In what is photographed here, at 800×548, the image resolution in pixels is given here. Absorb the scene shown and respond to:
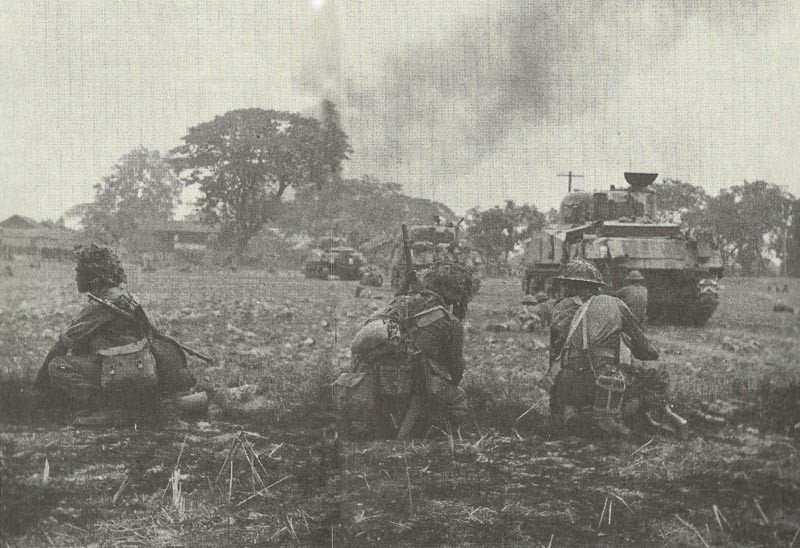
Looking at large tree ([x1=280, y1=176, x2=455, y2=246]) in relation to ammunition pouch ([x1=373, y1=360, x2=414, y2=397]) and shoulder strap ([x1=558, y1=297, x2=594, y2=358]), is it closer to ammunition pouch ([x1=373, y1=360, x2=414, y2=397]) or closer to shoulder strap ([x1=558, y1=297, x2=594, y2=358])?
ammunition pouch ([x1=373, y1=360, x2=414, y2=397])

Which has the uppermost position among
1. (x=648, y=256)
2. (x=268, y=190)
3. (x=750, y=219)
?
(x=268, y=190)

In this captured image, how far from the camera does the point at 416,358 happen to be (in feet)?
14.6

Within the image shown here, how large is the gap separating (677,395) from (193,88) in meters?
4.12

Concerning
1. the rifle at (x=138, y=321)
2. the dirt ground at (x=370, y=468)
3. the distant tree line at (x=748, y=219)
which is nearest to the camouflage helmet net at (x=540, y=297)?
the distant tree line at (x=748, y=219)

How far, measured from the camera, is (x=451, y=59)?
5.04 metres

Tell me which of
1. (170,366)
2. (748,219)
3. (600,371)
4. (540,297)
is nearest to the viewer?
(600,371)

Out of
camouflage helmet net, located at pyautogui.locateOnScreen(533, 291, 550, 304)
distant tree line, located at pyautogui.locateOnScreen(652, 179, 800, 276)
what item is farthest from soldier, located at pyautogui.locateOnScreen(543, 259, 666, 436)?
camouflage helmet net, located at pyautogui.locateOnScreen(533, 291, 550, 304)

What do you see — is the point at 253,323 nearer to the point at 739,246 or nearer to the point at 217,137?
the point at 217,137

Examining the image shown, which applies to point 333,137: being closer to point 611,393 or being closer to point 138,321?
point 138,321

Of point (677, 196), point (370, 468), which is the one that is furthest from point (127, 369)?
point (677, 196)

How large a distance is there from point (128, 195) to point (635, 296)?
5.10 meters

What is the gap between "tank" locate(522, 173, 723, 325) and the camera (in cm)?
850

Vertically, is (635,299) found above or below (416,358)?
above

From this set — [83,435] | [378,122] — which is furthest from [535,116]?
[83,435]
